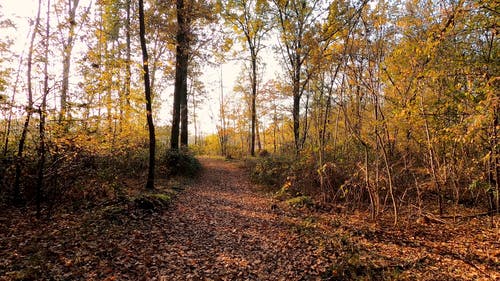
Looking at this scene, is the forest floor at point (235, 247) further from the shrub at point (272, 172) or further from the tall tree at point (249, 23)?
the tall tree at point (249, 23)

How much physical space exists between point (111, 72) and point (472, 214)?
11.0 m

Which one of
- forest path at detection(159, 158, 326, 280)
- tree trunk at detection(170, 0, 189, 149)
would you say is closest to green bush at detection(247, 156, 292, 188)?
forest path at detection(159, 158, 326, 280)

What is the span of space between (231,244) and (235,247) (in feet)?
0.57

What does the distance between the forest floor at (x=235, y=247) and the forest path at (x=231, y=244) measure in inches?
0.8

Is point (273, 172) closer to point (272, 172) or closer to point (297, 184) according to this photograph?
point (272, 172)

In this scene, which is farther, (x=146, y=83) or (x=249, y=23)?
(x=249, y=23)

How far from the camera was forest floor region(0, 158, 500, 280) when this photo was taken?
4.26m

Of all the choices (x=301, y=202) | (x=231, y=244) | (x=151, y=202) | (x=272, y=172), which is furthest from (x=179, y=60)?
(x=231, y=244)

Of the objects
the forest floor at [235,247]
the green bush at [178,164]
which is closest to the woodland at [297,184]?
the forest floor at [235,247]

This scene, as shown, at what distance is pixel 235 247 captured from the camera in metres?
5.49

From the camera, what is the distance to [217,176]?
1380 cm

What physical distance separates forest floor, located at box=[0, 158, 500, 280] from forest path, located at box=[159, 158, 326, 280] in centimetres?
2

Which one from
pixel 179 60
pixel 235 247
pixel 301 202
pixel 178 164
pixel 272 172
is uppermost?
pixel 179 60

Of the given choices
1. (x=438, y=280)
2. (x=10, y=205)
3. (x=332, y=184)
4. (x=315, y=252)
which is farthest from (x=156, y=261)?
(x=332, y=184)
